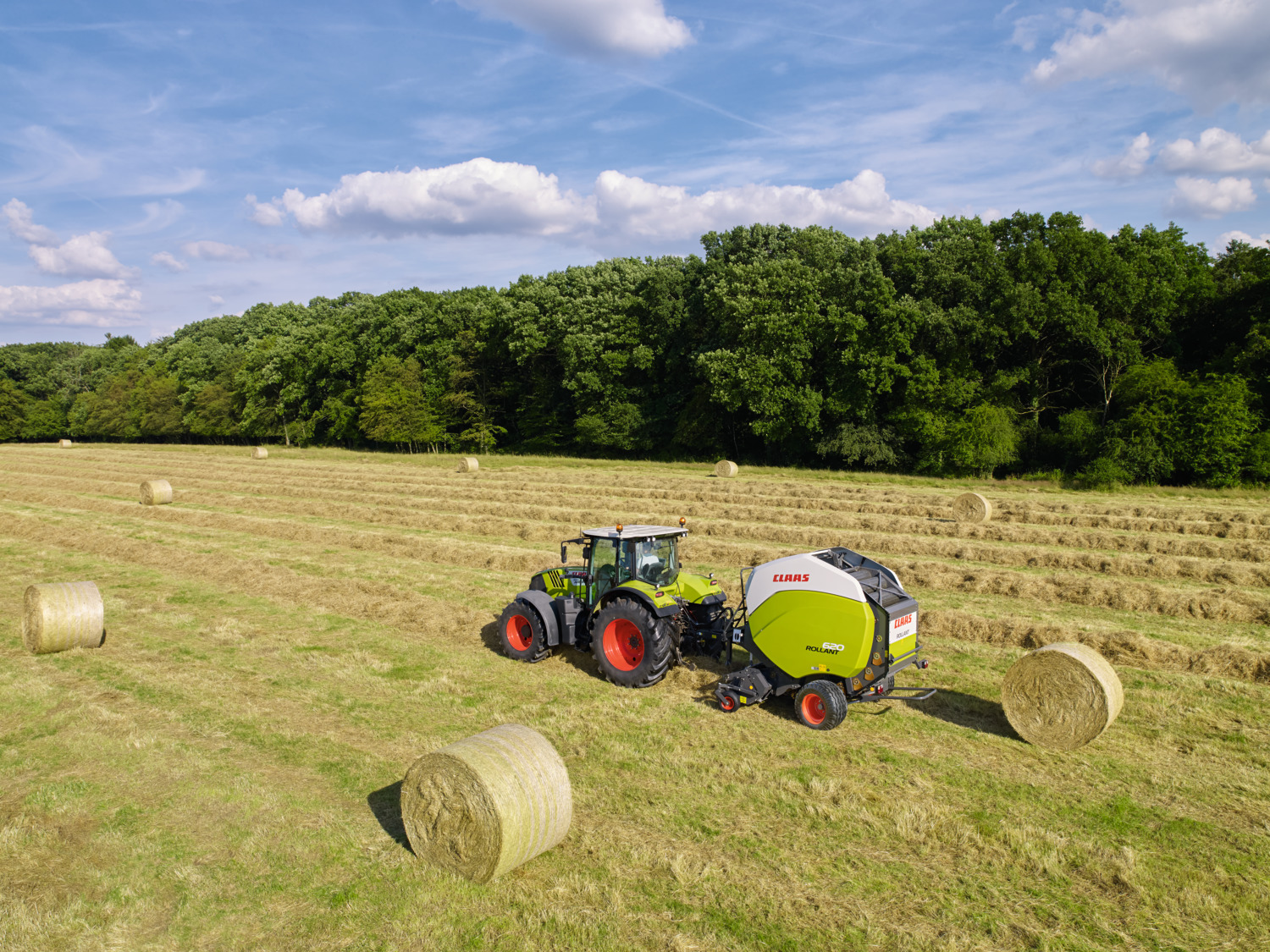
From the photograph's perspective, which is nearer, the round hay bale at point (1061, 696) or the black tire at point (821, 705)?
the round hay bale at point (1061, 696)

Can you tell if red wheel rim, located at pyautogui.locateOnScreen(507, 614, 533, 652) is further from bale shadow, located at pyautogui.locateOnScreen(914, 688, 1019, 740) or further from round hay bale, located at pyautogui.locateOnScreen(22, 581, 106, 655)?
round hay bale, located at pyautogui.locateOnScreen(22, 581, 106, 655)

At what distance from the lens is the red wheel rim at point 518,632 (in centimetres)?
1105

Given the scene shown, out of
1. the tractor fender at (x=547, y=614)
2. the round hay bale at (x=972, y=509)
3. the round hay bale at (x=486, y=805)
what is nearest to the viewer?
the round hay bale at (x=486, y=805)

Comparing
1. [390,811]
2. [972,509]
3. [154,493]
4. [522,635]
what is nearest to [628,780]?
[390,811]

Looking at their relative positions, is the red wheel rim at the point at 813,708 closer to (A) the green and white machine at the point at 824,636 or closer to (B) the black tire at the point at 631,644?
(A) the green and white machine at the point at 824,636

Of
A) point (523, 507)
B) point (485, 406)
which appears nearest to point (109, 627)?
point (523, 507)

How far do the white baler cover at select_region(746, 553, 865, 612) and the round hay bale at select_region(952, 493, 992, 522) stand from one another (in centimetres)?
1458

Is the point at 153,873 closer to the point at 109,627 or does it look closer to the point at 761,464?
the point at 109,627

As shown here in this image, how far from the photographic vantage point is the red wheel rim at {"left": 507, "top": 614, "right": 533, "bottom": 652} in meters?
11.1

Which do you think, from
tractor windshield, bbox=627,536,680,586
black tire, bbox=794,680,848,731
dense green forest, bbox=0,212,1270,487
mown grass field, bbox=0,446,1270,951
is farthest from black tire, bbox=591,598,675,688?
dense green forest, bbox=0,212,1270,487

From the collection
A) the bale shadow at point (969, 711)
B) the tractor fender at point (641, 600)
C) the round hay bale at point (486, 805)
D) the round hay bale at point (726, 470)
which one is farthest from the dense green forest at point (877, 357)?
the round hay bale at point (486, 805)

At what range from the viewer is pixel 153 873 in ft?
19.0

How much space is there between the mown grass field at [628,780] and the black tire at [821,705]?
170 mm

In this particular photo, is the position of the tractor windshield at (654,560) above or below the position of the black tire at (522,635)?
above
